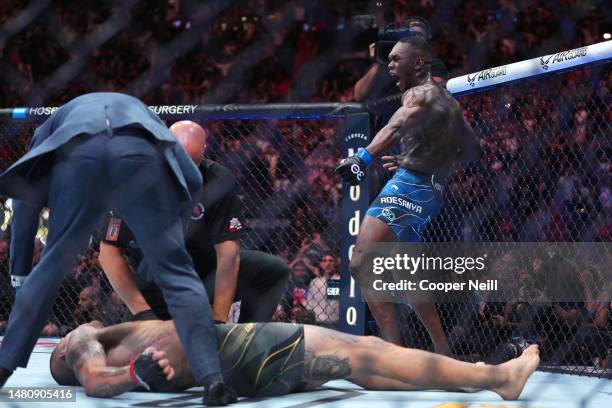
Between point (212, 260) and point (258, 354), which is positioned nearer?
point (258, 354)

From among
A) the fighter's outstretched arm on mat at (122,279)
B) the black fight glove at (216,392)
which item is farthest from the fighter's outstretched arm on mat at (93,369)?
the fighter's outstretched arm on mat at (122,279)

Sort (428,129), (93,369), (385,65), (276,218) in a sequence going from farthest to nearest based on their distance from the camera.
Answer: (276,218), (385,65), (428,129), (93,369)

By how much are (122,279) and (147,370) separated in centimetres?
91

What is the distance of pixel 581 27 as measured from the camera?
14.4 ft

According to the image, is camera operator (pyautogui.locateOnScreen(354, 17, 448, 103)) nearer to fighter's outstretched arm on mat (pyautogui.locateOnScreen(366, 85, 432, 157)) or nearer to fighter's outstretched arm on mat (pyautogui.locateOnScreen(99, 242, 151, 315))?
fighter's outstretched arm on mat (pyautogui.locateOnScreen(366, 85, 432, 157))

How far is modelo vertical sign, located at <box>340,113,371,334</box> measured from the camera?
3.17 meters

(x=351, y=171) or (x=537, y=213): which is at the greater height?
(x=351, y=171)

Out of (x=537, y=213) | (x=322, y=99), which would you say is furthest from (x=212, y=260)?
(x=322, y=99)

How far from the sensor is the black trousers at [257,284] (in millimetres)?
2842

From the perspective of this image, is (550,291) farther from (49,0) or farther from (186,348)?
(49,0)

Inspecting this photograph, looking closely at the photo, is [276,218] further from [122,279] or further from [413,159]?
[122,279]

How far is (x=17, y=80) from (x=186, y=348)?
10.00 feet

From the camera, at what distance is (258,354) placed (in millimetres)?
1910

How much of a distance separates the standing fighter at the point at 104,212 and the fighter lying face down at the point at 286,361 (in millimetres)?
156
